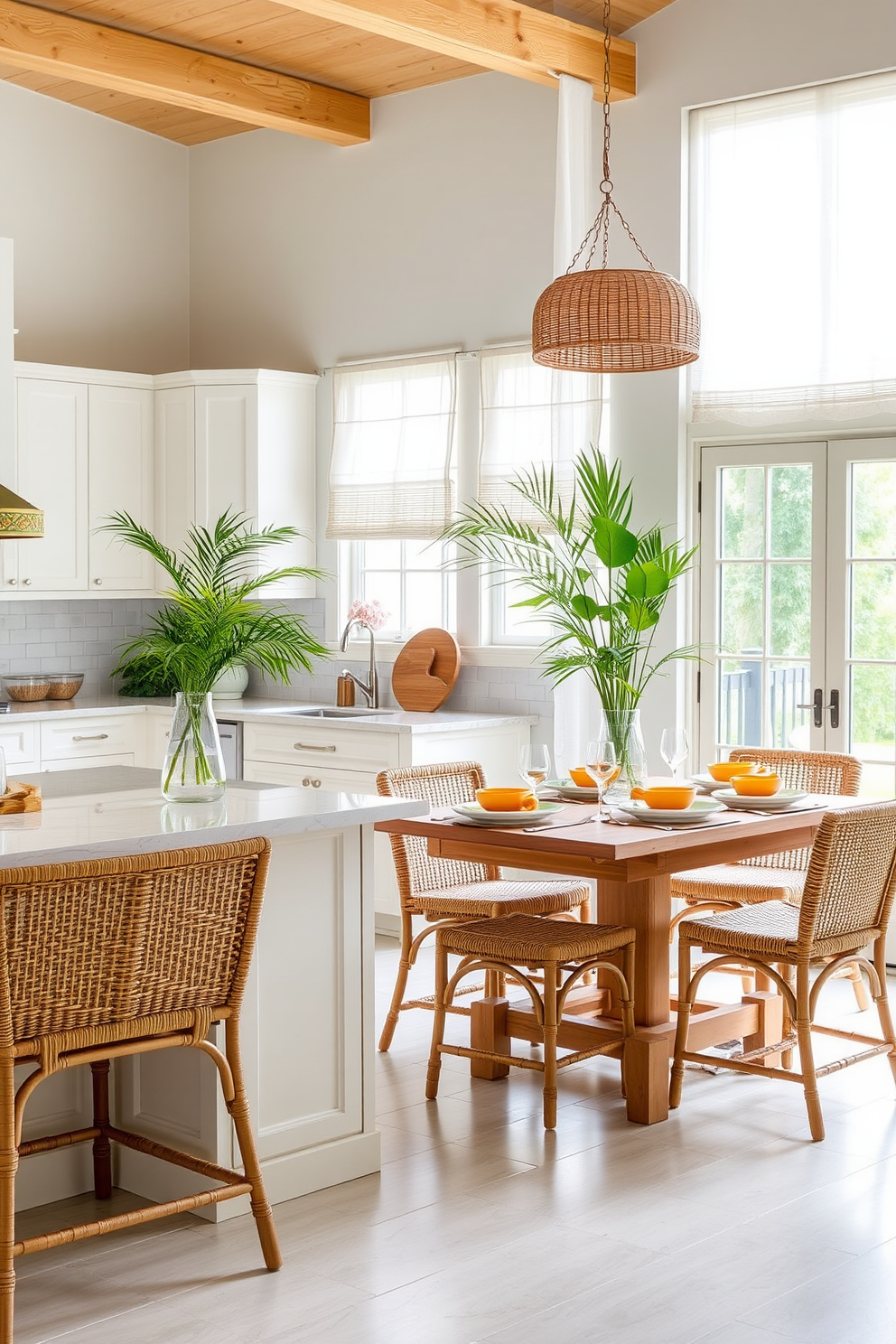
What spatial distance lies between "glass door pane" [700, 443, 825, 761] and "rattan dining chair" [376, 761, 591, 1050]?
151cm

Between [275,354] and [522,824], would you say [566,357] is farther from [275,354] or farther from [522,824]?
[275,354]

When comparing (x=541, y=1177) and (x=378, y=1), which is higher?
(x=378, y=1)

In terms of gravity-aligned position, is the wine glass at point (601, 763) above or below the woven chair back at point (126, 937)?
above

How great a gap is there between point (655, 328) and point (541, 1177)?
231 cm

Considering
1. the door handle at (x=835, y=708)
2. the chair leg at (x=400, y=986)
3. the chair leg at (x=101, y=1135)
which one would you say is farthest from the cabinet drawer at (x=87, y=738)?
the chair leg at (x=101, y=1135)

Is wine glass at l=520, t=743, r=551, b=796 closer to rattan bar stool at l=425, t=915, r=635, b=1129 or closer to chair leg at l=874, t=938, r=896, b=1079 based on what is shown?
rattan bar stool at l=425, t=915, r=635, b=1129

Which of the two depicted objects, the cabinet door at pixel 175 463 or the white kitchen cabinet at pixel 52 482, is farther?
the cabinet door at pixel 175 463

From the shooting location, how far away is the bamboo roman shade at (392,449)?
683cm

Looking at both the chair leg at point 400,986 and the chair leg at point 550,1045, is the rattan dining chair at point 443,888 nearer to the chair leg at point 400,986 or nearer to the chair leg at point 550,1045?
the chair leg at point 400,986

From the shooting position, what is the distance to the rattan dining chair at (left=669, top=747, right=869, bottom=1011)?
4.77m

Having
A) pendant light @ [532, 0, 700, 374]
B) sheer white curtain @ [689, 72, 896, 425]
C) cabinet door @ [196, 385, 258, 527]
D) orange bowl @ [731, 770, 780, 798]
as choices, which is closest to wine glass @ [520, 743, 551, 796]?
orange bowl @ [731, 770, 780, 798]

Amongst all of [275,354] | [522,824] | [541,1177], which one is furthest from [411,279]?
[541,1177]

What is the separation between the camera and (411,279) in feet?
22.8

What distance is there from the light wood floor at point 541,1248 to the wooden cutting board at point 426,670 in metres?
2.79
